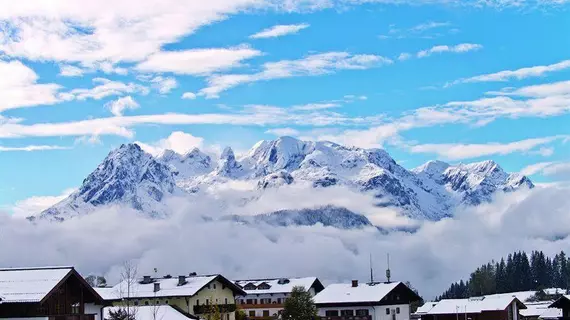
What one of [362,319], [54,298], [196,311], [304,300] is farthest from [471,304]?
[54,298]

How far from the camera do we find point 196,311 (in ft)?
357

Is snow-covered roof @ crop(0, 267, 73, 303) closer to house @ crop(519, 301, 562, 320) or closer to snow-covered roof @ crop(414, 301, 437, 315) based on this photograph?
house @ crop(519, 301, 562, 320)

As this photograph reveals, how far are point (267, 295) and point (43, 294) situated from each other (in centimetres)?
8343

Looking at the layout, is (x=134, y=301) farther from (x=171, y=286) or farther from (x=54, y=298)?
(x=54, y=298)

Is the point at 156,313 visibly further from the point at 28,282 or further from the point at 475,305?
the point at 475,305

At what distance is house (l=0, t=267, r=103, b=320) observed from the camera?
2635 inches

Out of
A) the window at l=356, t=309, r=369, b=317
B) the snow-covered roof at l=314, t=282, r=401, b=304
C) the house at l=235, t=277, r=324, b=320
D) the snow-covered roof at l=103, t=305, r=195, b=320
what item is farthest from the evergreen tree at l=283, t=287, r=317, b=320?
the house at l=235, t=277, r=324, b=320

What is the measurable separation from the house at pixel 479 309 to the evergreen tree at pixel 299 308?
2123 centimetres

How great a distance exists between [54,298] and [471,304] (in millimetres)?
67063

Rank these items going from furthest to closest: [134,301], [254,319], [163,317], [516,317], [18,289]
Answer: [254,319] < [516,317] < [134,301] < [163,317] < [18,289]

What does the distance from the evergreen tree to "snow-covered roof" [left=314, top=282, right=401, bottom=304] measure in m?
11.4

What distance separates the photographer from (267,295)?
148125 mm

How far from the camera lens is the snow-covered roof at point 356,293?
395 ft

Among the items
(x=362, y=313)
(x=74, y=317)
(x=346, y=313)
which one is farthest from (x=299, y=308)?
(x=74, y=317)
